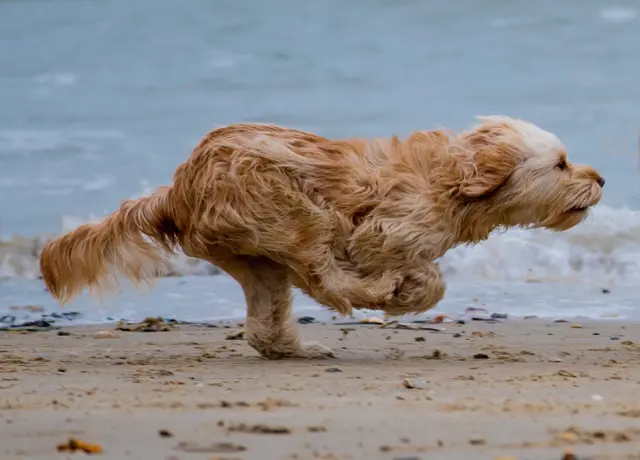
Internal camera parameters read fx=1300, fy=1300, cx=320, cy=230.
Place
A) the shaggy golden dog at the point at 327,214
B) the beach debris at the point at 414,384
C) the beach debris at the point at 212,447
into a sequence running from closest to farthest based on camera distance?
the beach debris at the point at 212,447
the beach debris at the point at 414,384
the shaggy golden dog at the point at 327,214

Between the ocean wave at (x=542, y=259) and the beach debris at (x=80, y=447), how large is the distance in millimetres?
6294

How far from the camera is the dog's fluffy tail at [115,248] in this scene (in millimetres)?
6895

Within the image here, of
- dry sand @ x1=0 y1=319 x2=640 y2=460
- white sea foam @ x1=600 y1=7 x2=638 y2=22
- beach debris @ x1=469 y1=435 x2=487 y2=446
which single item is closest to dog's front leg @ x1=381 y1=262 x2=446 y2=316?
dry sand @ x1=0 y1=319 x2=640 y2=460

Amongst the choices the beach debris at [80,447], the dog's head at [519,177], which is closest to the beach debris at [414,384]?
the dog's head at [519,177]

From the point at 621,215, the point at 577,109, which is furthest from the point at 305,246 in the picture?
the point at 577,109

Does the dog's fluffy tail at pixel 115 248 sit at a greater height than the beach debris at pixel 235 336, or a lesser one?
greater

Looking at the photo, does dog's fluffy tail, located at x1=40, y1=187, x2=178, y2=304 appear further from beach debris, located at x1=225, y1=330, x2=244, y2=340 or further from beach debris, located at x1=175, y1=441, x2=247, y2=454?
beach debris, located at x1=175, y1=441, x2=247, y2=454

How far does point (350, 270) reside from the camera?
6.75 m

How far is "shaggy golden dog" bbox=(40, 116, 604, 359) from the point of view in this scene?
6562 millimetres

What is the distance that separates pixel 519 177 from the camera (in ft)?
22.5

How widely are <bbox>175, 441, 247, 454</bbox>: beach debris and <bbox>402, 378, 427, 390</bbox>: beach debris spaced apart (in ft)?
5.19

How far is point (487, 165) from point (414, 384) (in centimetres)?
152

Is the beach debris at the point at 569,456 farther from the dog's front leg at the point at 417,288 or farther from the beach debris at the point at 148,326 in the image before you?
→ the beach debris at the point at 148,326

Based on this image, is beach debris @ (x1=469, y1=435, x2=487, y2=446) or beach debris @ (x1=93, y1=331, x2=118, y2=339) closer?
beach debris @ (x1=469, y1=435, x2=487, y2=446)
